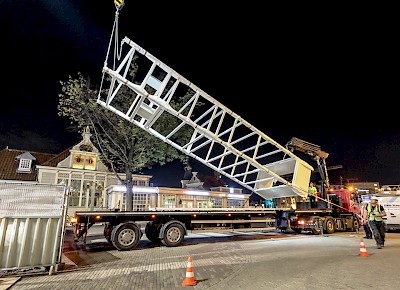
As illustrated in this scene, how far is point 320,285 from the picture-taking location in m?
5.73

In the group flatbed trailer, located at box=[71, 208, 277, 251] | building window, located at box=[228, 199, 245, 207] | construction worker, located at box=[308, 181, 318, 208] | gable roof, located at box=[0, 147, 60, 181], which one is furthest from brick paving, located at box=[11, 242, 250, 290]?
building window, located at box=[228, 199, 245, 207]

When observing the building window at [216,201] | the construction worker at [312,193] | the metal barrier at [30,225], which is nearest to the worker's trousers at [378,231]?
the construction worker at [312,193]

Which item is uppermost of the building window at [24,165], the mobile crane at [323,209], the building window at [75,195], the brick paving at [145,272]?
the building window at [24,165]

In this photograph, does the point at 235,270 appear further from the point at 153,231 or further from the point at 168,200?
the point at 168,200

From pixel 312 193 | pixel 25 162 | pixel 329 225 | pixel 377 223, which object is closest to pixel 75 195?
pixel 25 162

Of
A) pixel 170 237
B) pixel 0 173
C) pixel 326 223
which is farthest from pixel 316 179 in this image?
pixel 0 173

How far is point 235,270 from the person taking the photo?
23.7ft

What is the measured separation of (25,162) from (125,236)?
22946mm

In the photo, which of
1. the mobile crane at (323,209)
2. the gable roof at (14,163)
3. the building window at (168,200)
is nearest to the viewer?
the mobile crane at (323,209)

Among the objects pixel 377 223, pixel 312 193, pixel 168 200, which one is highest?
pixel 168 200

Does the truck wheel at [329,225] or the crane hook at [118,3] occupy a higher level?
the crane hook at [118,3]

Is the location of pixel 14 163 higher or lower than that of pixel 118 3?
lower

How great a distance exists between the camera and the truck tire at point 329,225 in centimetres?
1531

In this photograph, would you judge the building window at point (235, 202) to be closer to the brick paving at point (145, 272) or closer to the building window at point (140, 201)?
the building window at point (140, 201)
